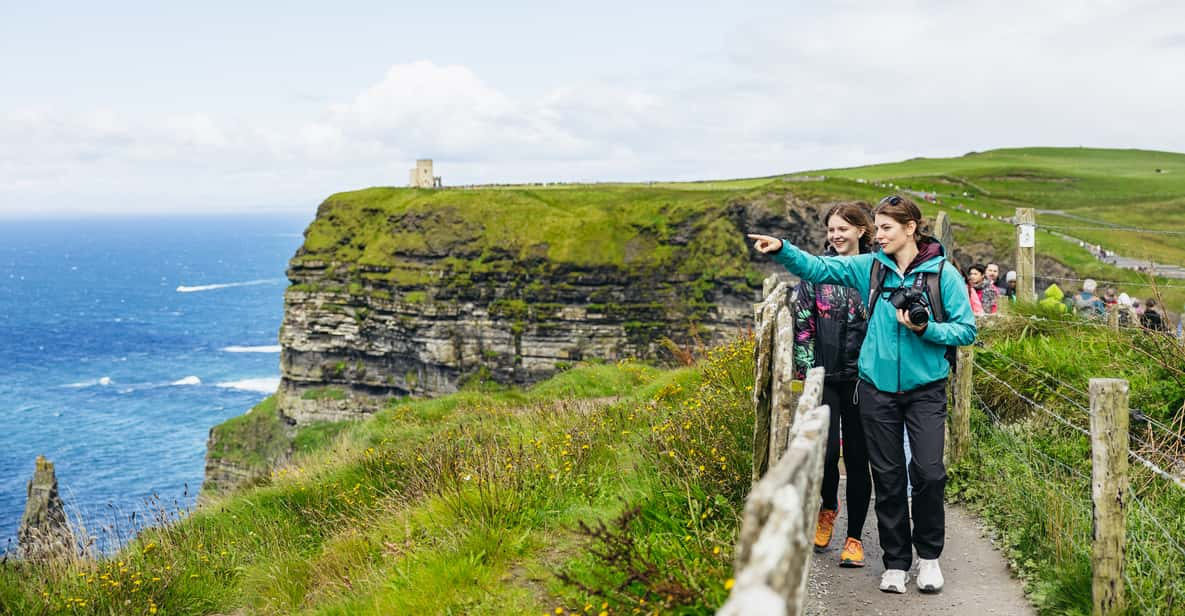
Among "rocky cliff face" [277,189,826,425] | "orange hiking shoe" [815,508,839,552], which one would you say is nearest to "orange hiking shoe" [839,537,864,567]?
"orange hiking shoe" [815,508,839,552]

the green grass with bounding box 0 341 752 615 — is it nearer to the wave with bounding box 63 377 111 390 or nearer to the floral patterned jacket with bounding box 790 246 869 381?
the floral patterned jacket with bounding box 790 246 869 381

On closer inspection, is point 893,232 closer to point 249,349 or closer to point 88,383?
point 88,383

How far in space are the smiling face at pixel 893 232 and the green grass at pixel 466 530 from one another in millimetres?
1997

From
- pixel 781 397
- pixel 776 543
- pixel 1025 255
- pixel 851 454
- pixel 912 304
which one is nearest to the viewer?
pixel 776 543

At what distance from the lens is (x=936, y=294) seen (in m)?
5.47

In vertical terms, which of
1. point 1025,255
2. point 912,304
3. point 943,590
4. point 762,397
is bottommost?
point 943,590

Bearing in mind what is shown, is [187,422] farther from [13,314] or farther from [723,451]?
[13,314]

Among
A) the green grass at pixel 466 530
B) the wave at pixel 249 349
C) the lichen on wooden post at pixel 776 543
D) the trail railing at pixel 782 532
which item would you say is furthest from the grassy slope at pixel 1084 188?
the wave at pixel 249 349

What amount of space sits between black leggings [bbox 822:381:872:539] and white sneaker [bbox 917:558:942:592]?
589 millimetres

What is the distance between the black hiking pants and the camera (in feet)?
18.1

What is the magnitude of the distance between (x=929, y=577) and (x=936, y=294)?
1952 millimetres

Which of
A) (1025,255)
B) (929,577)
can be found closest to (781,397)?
(929,577)

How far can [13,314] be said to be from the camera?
15988 cm

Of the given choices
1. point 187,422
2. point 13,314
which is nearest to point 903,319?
point 187,422
